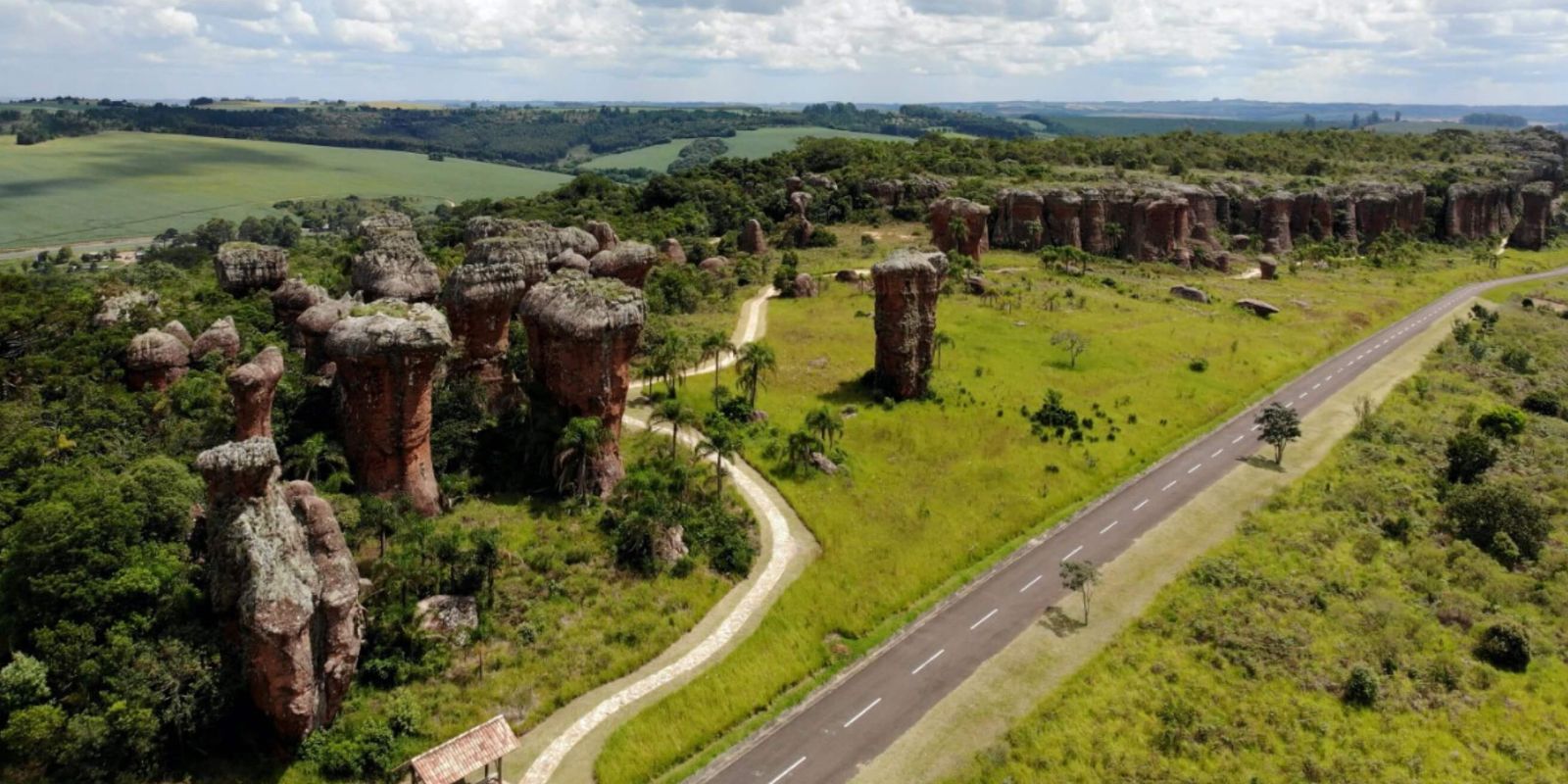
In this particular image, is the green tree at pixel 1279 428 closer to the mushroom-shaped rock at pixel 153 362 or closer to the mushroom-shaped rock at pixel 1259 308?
the mushroom-shaped rock at pixel 1259 308

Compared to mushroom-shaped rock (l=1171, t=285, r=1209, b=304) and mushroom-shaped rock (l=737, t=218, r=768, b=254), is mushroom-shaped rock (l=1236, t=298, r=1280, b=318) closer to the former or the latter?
mushroom-shaped rock (l=1171, t=285, r=1209, b=304)

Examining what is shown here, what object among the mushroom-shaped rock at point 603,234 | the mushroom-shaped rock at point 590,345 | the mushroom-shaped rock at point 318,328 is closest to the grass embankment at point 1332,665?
the mushroom-shaped rock at point 590,345

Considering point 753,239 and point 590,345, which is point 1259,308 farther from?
point 590,345

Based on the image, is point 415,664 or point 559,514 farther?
point 559,514

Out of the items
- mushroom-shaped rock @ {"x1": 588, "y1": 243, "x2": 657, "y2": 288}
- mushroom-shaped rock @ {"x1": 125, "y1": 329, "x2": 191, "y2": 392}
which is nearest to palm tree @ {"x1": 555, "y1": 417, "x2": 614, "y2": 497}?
mushroom-shaped rock @ {"x1": 588, "y1": 243, "x2": 657, "y2": 288}

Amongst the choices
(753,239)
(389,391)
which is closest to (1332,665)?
(389,391)

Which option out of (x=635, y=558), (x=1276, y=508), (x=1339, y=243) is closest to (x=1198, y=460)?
(x=1276, y=508)

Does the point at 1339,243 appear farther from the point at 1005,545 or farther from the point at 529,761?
the point at 529,761
